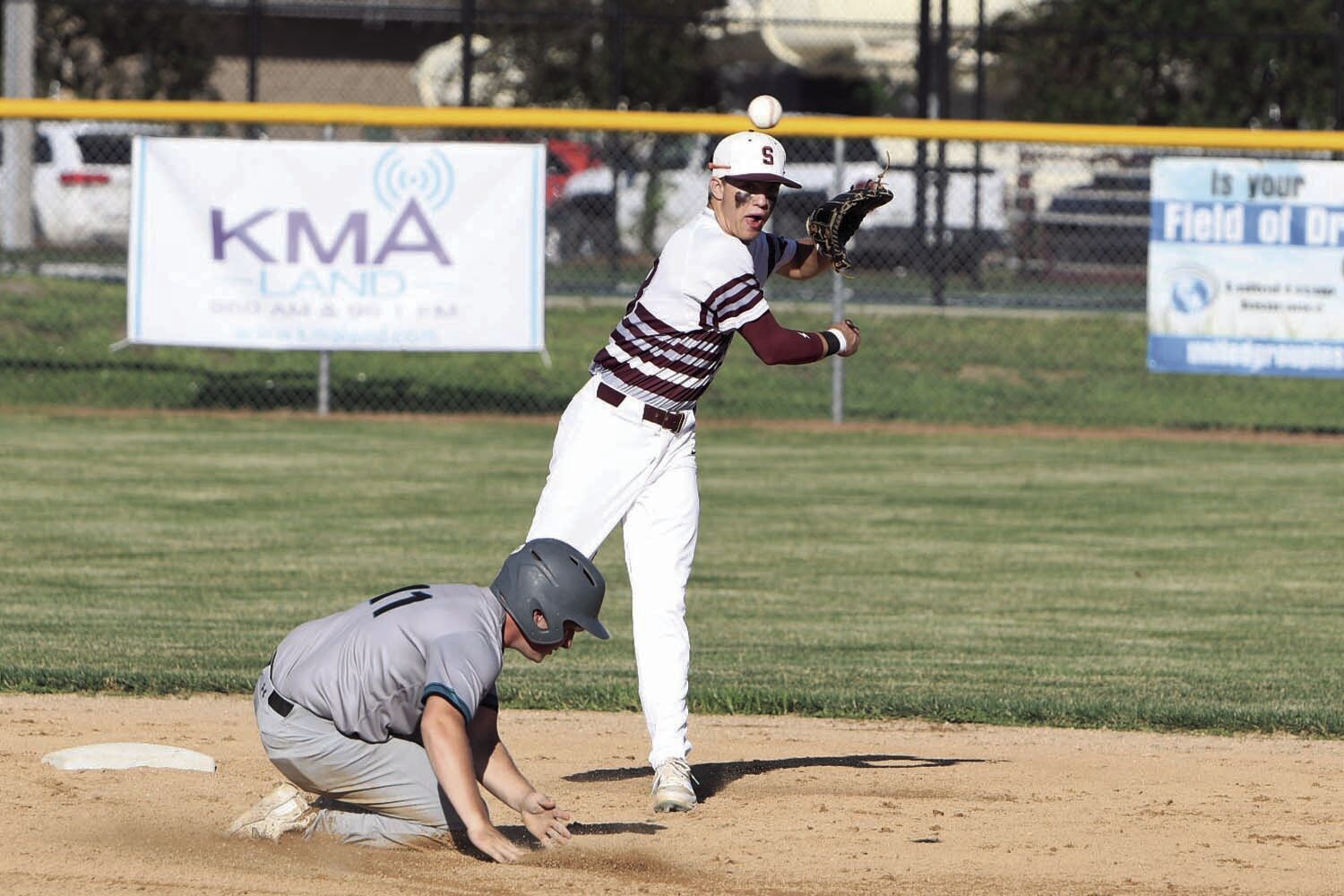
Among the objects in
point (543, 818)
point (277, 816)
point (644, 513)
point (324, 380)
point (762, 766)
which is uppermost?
point (324, 380)

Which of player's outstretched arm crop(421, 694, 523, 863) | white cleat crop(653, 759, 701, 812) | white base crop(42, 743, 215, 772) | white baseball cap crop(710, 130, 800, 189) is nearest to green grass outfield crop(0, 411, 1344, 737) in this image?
white base crop(42, 743, 215, 772)

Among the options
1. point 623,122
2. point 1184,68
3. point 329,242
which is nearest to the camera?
point 329,242

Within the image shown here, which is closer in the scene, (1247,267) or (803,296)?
(1247,267)

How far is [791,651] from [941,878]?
3.70 metres

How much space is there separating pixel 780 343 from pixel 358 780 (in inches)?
68.4

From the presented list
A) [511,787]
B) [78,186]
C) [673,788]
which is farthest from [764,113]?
[78,186]

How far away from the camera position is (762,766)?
281 inches

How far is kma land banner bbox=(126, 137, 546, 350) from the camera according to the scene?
15797 millimetres

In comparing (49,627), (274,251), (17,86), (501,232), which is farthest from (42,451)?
(17,86)

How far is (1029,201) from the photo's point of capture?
21.0 meters

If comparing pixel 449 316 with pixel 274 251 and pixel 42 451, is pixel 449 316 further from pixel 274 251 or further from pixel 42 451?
pixel 42 451

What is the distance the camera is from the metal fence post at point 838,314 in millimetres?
15844

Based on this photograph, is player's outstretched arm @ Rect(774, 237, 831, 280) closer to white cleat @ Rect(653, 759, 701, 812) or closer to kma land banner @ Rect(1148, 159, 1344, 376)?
white cleat @ Rect(653, 759, 701, 812)

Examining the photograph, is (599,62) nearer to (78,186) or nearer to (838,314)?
(78,186)
